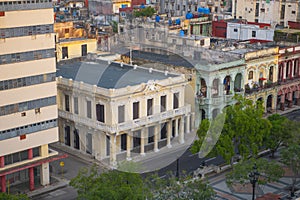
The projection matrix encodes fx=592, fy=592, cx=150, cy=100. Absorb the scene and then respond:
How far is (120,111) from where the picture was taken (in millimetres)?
69438

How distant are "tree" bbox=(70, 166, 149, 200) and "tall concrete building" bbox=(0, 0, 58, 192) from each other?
10.0 meters

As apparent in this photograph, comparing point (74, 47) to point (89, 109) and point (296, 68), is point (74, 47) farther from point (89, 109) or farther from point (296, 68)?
point (296, 68)

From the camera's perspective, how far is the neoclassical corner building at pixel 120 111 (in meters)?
69.2

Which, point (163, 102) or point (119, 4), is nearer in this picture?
point (163, 102)

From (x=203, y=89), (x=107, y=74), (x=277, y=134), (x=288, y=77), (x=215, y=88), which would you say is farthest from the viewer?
(x=288, y=77)

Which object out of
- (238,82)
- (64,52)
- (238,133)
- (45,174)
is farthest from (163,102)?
(64,52)

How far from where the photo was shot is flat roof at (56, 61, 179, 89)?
73312mm

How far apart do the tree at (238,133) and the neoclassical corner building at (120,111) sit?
8.69m

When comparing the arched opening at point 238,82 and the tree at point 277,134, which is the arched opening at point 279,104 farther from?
the tree at point 277,134

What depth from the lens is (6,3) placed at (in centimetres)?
5722

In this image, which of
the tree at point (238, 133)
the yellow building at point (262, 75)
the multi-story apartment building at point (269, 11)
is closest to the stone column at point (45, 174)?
the tree at point (238, 133)

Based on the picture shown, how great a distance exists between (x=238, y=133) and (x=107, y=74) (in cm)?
2007

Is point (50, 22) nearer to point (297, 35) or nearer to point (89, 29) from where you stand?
point (89, 29)

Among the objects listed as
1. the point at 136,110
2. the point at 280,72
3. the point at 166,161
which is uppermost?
the point at 280,72
